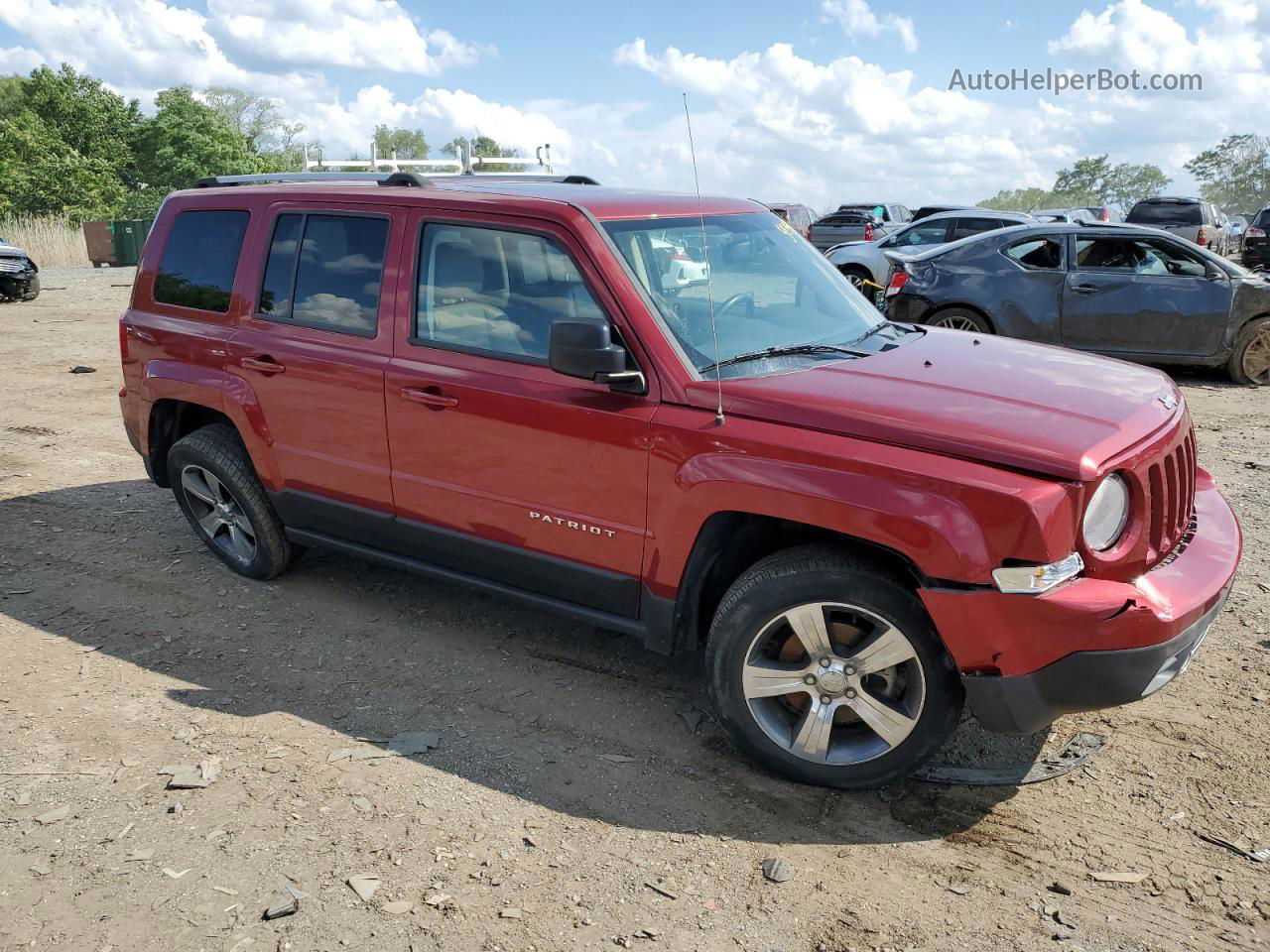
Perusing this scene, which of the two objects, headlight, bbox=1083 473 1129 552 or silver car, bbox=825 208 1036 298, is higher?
silver car, bbox=825 208 1036 298

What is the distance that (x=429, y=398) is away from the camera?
4.07 meters

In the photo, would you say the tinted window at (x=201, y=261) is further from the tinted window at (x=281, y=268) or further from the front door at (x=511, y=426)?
the front door at (x=511, y=426)

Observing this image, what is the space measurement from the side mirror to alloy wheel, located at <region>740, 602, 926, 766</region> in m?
0.97

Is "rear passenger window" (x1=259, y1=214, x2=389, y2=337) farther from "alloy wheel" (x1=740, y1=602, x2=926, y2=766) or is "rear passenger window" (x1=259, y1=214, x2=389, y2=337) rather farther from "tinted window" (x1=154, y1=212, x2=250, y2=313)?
"alloy wheel" (x1=740, y1=602, x2=926, y2=766)

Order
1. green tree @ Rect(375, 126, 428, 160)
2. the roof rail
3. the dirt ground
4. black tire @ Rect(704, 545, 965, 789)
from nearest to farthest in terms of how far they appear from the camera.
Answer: the dirt ground < black tire @ Rect(704, 545, 965, 789) < the roof rail < green tree @ Rect(375, 126, 428, 160)

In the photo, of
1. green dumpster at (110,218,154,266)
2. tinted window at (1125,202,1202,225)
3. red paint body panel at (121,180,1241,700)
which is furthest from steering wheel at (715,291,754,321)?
green dumpster at (110,218,154,266)

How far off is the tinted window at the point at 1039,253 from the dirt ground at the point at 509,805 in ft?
19.4

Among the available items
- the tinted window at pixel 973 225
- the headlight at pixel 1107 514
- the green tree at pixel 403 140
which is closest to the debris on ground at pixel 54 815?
the headlight at pixel 1107 514

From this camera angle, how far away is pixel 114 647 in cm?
460

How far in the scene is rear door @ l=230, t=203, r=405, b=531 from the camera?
4.29 metres

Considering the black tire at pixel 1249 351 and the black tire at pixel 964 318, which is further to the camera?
the black tire at pixel 964 318

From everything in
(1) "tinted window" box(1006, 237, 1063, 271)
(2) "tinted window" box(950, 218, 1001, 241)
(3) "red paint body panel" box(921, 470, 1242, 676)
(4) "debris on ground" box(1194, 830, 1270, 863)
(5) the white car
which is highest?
(2) "tinted window" box(950, 218, 1001, 241)

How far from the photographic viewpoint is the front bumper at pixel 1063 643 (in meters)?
2.97

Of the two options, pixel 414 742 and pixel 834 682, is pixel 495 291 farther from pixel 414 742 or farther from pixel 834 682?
pixel 834 682
